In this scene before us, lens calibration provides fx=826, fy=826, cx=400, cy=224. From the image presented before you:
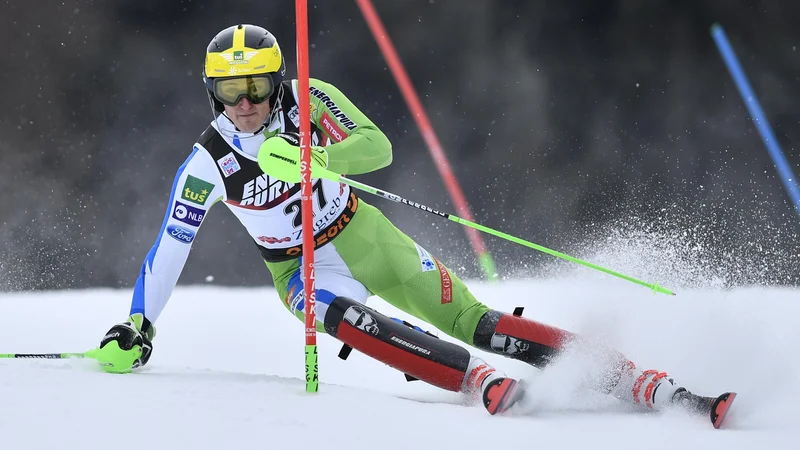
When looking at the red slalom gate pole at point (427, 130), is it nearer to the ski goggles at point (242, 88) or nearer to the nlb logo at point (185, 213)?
the ski goggles at point (242, 88)

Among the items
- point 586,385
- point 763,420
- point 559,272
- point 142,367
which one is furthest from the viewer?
point 559,272

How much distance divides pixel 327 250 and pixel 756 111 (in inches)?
153

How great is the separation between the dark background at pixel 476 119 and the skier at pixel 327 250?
8.60 ft

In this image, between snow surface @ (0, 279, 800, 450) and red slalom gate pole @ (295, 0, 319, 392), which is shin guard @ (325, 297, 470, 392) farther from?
red slalom gate pole @ (295, 0, 319, 392)

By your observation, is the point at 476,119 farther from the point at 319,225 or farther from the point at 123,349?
the point at 123,349

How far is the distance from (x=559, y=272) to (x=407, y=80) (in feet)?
5.79

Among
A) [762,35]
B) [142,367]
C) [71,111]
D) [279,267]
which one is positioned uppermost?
[762,35]

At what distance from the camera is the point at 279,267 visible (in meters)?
3.40

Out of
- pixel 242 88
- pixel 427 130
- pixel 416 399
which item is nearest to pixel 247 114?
pixel 242 88

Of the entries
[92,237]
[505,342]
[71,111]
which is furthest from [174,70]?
[505,342]

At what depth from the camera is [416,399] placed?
290 cm

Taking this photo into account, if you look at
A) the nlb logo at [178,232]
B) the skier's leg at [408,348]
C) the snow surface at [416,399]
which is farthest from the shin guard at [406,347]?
the nlb logo at [178,232]

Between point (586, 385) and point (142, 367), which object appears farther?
point (142, 367)

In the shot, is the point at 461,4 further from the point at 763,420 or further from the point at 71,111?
the point at 763,420
